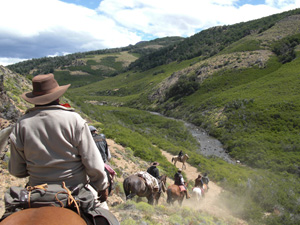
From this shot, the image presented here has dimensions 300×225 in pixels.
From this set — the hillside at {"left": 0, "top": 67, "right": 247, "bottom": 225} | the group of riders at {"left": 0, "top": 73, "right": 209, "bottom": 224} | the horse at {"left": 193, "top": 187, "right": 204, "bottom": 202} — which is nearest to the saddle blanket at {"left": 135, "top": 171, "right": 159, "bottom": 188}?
the hillside at {"left": 0, "top": 67, "right": 247, "bottom": 225}

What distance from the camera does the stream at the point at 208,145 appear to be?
2667cm

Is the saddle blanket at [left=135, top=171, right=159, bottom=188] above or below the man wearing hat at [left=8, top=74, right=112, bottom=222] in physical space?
below

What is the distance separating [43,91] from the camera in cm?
271

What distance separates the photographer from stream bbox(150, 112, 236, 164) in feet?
87.5

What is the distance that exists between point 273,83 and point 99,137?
4429cm

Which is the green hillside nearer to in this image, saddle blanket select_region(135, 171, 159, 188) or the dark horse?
saddle blanket select_region(135, 171, 159, 188)

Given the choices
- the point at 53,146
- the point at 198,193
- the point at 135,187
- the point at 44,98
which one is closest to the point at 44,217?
the point at 53,146

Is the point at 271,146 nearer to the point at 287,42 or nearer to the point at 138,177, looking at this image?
the point at 138,177

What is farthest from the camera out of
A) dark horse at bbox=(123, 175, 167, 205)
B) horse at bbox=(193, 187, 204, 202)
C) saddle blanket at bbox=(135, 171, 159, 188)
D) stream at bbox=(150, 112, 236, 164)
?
stream at bbox=(150, 112, 236, 164)

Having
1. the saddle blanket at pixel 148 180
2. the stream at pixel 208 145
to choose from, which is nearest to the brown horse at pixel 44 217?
the saddle blanket at pixel 148 180

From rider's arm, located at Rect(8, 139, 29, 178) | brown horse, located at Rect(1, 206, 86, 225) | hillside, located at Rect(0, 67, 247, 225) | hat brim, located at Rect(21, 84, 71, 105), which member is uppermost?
hat brim, located at Rect(21, 84, 71, 105)

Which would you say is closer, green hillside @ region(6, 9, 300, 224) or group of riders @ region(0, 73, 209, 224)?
group of riders @ region(0, 73, 209, 224)

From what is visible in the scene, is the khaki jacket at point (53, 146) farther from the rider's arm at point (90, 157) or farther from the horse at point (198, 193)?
the horse at point (198, 193)

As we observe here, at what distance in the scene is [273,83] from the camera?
138ft
